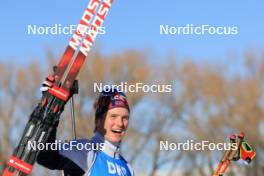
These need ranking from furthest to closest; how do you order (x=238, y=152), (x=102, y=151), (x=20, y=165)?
1. (x=238, y=152)
2. (x=102, y=151)
3. (x=20, y=165)

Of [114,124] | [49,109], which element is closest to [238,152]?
[114,124]

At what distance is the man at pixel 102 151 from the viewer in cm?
409

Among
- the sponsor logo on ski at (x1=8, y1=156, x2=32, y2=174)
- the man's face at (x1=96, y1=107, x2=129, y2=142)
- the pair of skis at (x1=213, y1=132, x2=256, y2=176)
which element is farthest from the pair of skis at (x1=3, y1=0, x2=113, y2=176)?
the pair of skis at (x1=213, y1=132, x2=256, y2=176)

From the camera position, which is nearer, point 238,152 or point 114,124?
point 114,124

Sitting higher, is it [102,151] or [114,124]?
[114,124]

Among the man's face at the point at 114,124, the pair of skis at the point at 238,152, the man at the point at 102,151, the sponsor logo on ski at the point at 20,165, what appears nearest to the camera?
the sponsor logo on ski at the point at 20,165

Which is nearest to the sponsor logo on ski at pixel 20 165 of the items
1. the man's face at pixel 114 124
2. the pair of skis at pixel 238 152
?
the man's face at pixel 114 124

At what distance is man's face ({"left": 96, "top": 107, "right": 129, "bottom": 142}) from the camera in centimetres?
443

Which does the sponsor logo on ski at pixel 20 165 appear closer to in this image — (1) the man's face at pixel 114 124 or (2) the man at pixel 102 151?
(2) the man at pixel 102 151

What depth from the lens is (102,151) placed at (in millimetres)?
4395

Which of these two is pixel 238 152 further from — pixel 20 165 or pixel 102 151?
pixel 20 165

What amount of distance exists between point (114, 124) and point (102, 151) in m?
0.23

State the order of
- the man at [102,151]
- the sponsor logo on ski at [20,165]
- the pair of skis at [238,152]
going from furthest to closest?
the pair of skis at [238,152] < the man at [102,151] < the sponsor logo on ski at [20,165]

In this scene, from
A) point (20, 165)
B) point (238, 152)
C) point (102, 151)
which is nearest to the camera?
point (20, 165)
